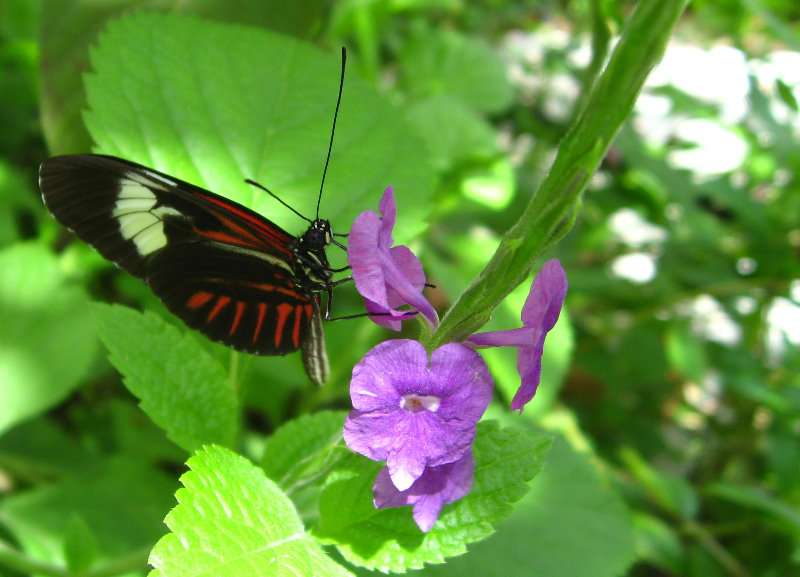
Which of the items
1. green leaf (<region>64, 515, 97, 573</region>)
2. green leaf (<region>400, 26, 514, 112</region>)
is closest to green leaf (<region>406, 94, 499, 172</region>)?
green leaf (<region>400, 26, 514, 112</region>)

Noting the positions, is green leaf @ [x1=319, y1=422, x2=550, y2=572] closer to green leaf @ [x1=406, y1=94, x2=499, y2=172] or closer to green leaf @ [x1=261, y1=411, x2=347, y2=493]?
green leaf @ [x1=261, y1=411, x2=347, y2=493]

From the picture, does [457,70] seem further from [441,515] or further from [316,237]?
[441,515]

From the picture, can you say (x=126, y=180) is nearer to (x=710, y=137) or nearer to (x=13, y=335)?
(x=13, y=335)

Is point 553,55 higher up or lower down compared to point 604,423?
higher up

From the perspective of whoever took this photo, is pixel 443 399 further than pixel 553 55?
No

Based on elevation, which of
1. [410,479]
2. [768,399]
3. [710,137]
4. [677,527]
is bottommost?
[677,527]

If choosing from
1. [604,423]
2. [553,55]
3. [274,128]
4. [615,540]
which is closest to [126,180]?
[274,128]

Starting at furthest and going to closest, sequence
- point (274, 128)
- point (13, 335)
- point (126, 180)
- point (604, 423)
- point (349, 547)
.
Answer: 1. point (604, 423)
2. point (13, 335)
3. point (274, 128)
4. point (126, 180)
5. point (349, 547)
